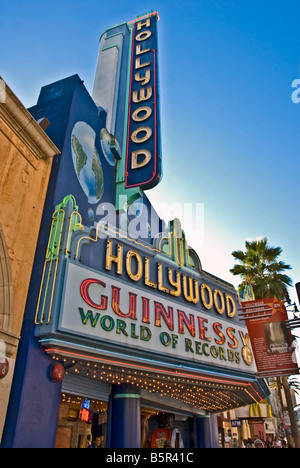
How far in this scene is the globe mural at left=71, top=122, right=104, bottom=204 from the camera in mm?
13578

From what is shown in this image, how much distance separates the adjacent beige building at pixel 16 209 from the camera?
30.0 ft

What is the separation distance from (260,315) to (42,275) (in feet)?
33.3

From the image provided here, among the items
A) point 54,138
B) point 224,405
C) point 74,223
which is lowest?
point 224,405

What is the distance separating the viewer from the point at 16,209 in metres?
10.4

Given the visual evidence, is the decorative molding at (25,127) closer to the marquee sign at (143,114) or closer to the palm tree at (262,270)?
the marquee sign at (143,114)

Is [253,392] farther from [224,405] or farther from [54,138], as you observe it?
[54,138]

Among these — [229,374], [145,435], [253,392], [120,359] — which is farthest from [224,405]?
[120,359]

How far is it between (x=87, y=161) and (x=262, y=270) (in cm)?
1642

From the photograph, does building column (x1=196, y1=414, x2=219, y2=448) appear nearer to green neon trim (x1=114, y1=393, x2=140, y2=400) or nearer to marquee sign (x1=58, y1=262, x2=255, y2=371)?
marquee sign (x1=58, y1=262, x2=255, y2=371)

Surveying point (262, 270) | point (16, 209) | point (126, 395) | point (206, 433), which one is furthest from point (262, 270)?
point (16, 209)

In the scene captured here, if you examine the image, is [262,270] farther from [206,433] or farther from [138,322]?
[138,322]

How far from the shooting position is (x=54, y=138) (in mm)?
13125

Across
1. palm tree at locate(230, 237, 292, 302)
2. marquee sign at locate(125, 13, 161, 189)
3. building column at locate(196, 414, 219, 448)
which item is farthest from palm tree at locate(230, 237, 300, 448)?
marquee sign at locate(125, 13, 161, 189)
